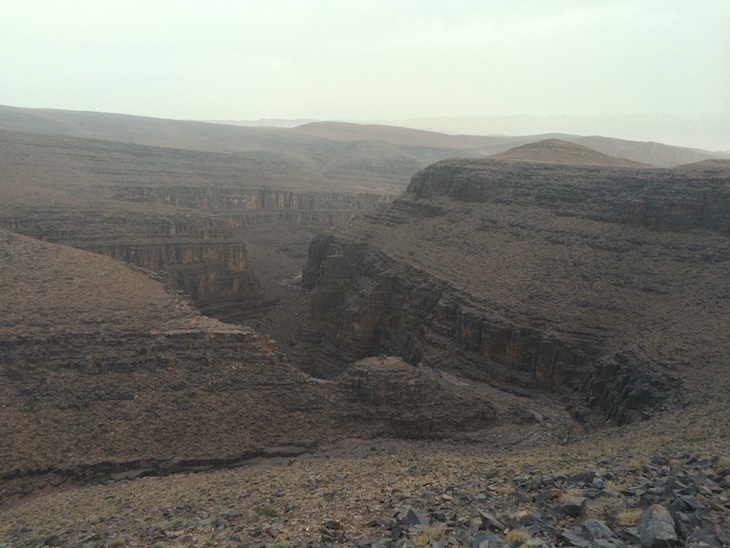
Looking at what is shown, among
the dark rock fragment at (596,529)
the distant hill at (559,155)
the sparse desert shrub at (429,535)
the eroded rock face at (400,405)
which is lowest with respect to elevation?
the eroded rock face at (400,405)

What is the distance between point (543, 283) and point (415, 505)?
80.7 ft

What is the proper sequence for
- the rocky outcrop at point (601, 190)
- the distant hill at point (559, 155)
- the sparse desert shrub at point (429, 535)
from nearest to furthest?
the sparse desert shrub at point (429, 535), the rocky outcrop at point (601, 190), the distant hill at point (559, 155)

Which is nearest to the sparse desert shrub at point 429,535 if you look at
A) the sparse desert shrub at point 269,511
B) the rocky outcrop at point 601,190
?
the sparse desert shrub at point 269,511

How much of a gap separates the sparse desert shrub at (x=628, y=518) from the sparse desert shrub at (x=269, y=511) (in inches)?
294

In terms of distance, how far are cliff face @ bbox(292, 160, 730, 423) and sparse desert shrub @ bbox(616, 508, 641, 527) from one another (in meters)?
16.4

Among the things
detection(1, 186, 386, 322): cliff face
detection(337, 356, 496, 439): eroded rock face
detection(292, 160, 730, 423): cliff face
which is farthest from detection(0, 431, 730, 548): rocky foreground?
detection(1, 186, 386, 322): cliff face

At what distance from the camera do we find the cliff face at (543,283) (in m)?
29.4

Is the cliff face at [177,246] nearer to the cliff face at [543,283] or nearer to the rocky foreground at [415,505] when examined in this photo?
the cliff face at [543,283]

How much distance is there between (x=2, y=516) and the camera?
18156mm

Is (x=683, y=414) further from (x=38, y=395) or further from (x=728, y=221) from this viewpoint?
(x=38, y=395)

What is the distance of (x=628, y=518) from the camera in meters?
10.1

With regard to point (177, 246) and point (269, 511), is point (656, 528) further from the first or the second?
point (177, 246)

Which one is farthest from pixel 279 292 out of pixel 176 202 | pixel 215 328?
pixel 215 328

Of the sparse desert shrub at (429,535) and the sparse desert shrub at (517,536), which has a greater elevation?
the sparse desert shrub at (517,536)
